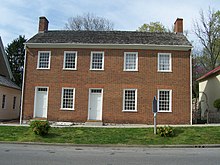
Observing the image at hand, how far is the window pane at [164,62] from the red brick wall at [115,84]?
0.41m

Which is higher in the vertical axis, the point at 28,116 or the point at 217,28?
the point at 217,28

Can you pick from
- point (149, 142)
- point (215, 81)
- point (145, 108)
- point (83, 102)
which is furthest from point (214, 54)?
point (149, 142)

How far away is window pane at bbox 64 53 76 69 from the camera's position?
2067 centimetres

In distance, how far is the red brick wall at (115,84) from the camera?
19.7m

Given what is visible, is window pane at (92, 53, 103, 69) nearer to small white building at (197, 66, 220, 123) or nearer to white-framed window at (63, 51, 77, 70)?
white-framed window at (63, 51, 77, 70)

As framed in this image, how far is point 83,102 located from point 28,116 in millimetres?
4531

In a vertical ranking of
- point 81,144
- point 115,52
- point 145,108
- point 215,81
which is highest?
point 115,52

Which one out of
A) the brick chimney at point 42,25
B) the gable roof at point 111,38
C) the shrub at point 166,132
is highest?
the brick chimney at point 42,25

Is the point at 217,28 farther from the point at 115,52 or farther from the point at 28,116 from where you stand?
the point at 28,116

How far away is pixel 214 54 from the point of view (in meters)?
35.9

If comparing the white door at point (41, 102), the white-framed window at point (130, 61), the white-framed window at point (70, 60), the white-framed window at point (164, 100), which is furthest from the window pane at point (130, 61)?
the white door at point (41, 102)

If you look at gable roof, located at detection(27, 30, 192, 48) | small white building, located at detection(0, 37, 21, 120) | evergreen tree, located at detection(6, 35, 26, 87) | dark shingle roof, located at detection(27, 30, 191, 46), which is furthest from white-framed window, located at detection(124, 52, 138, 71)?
evergreen tree, located at detection(6, 35, 26, 87)

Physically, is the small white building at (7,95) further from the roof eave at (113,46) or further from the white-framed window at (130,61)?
the white-framed window at (130,61)

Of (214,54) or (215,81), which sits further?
(214,54)
